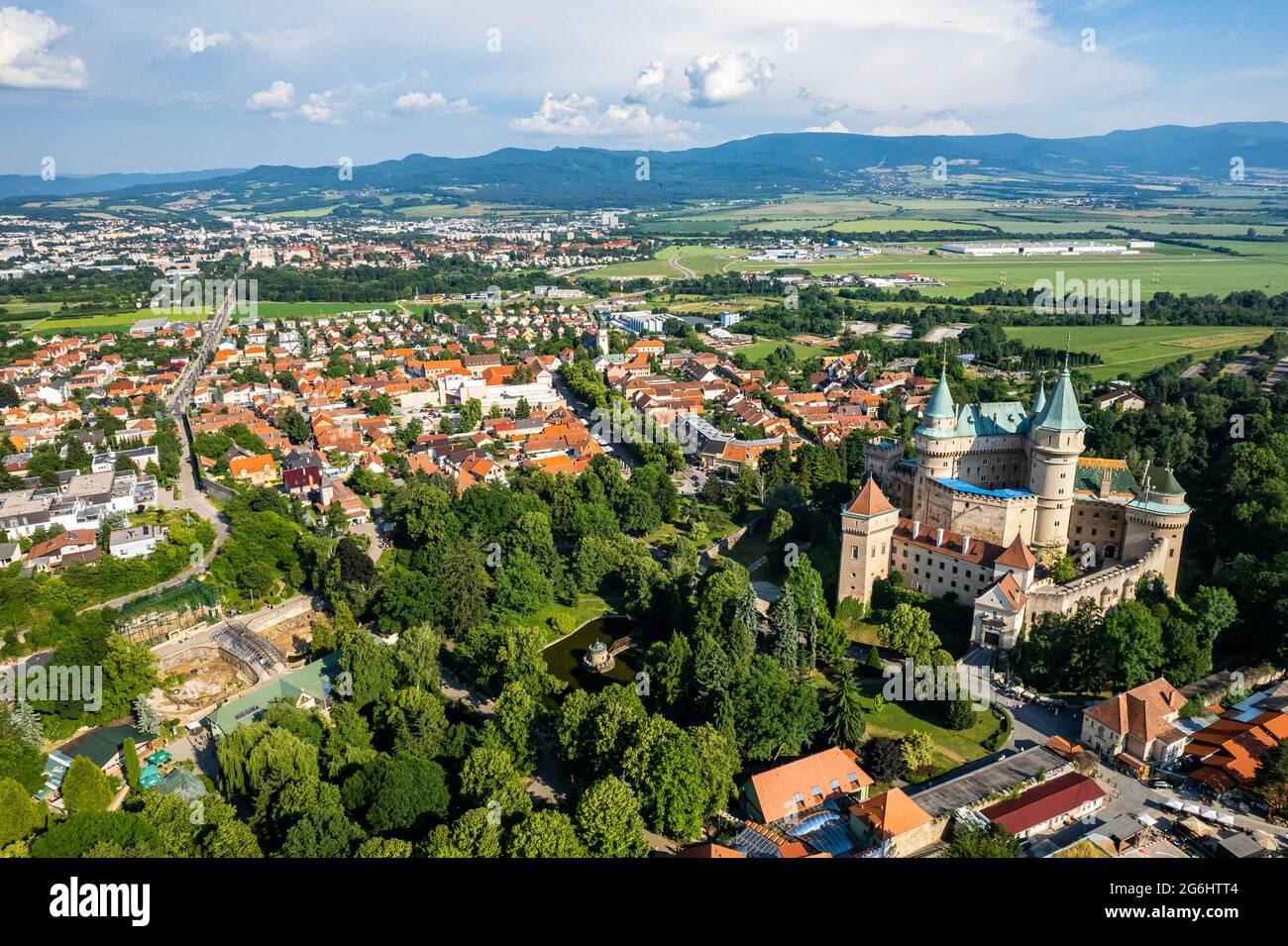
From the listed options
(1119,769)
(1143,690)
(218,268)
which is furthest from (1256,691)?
(218,268)

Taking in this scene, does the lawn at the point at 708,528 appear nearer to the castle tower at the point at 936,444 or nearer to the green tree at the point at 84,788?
the castle tower at the point at 936,444

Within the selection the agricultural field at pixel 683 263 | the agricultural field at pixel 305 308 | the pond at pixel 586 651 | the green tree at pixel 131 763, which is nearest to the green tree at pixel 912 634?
the pond at pixel 586 651

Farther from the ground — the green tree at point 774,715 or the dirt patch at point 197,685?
the green tree at point 774,715

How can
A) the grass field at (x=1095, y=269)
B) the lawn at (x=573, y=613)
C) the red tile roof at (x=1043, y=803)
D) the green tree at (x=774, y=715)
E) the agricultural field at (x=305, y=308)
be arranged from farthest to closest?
1. the grass field at (x=1095, y=269)
2. the agricultural field at (x=305, y=308)
3. the lawn at (x=573, y=613)
4. the green tree at (x=774, y=715)
5. the red tile roof at (x=1043, y=803)

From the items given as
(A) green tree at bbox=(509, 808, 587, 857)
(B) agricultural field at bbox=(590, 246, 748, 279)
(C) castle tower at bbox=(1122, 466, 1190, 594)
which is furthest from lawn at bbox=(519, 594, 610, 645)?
(B) agricultural field at bbox=(590, 246, 748, 279)

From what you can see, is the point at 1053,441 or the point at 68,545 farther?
the point at 68,545

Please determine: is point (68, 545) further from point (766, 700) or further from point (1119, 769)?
point (1119, 769)
